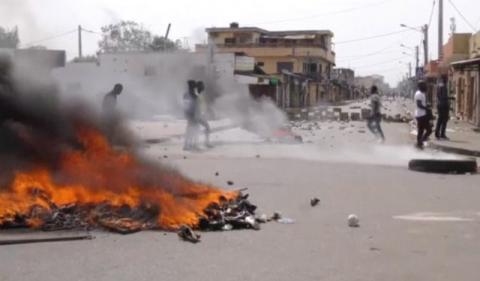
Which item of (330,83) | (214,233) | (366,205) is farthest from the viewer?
(330,83)

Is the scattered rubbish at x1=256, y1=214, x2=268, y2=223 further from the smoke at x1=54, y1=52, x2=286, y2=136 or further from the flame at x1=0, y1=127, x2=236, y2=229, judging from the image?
the smoke at x1=54, y1=52, x2=286, y2=136

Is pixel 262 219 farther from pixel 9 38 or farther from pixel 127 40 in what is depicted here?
pixel 127 40

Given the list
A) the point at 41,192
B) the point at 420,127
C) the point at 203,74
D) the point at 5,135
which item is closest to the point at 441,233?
the point at 41,192

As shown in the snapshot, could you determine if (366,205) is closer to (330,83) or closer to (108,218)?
(108,218)

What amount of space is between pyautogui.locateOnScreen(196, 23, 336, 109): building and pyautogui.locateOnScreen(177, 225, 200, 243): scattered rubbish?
186 feet

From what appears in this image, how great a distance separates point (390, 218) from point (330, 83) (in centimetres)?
6975

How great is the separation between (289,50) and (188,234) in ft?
246

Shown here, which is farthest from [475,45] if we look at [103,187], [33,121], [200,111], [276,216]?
[103,187]

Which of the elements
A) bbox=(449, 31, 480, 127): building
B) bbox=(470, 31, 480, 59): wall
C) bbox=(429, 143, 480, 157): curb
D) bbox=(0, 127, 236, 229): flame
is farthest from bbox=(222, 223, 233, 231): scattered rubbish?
bbox=(470, 31, 480, 59): wall

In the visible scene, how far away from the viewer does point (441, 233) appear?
295 inches

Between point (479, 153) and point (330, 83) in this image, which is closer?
point (479, 153)

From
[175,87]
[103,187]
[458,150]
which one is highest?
[175,87]

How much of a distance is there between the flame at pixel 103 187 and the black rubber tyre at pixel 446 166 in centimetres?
596

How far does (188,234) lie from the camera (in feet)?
23.1
